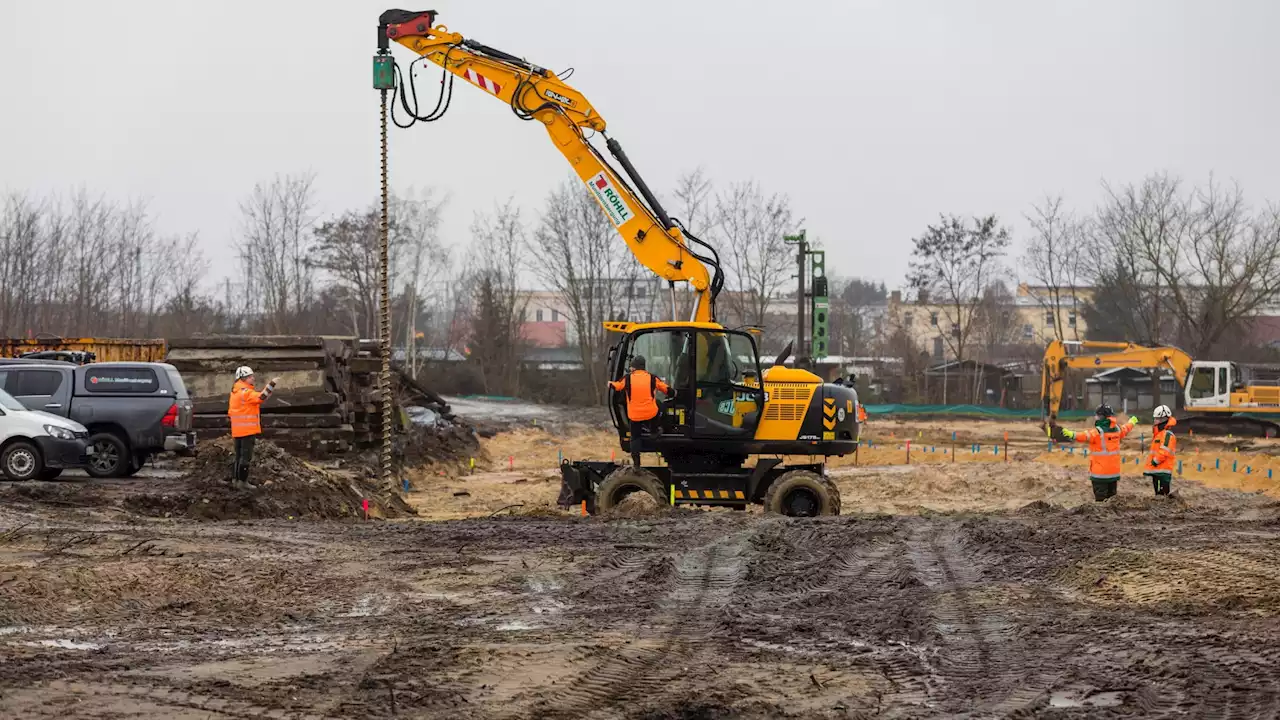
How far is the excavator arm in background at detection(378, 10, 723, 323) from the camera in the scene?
18.2m

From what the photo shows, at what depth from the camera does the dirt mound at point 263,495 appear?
55.0 ft

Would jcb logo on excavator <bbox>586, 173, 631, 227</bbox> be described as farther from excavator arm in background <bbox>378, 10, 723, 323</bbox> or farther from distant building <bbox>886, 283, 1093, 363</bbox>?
distant building <bbox>886, 283, 1093, 363</bbox>

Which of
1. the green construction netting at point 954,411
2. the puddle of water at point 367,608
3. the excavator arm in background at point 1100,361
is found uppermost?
the excavator arm in background at point 1100,361

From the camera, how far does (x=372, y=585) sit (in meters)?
10.7

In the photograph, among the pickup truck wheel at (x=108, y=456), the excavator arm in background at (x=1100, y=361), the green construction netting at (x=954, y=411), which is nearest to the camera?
the pickup truck wheel at (x=108, y=456)

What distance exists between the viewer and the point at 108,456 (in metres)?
20.5

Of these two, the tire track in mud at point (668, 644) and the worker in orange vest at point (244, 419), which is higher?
the worker in orange vest at point (244, 419)

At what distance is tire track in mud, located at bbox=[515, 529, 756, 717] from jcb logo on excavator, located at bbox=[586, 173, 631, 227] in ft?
23.3

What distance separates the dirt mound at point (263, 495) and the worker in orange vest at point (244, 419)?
0.32 meters

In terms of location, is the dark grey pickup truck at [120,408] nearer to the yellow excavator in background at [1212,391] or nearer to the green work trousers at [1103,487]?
the green work trousers at [1103,487]

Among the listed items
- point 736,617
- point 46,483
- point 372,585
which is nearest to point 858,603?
point 736,617

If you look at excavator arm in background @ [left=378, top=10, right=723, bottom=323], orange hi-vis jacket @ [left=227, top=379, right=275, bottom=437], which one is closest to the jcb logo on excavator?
excavator arm in background @ [left=378, top=10, right=723, bottom=323]

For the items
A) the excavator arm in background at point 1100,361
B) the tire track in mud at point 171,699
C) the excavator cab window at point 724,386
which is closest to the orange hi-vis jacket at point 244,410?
the excavator cab window at point 724,386

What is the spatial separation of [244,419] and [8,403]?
4283 millimetres
